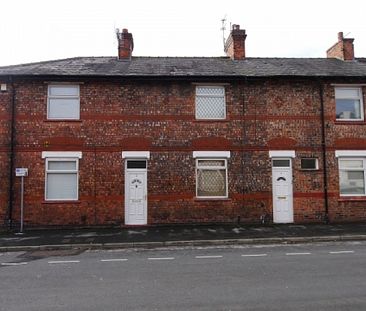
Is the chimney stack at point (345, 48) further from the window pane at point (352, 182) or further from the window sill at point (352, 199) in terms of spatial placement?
the window sill at point (352, 199)

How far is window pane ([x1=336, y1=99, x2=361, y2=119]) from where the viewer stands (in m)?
17.5

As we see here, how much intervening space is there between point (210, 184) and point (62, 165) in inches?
238

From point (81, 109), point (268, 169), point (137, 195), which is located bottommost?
point (137, 195)

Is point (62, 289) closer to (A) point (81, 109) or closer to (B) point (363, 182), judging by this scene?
(A) point (81, 109)

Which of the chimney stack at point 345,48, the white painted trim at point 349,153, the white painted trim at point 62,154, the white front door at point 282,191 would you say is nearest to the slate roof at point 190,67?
the chimney stack at point 345,48

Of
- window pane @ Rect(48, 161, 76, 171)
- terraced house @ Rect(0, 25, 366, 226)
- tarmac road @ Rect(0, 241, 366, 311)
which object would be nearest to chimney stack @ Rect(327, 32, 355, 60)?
terraced house @ Rect(0, 25, 366, 226)

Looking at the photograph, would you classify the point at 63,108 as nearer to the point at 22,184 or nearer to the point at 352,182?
the point at 22,184

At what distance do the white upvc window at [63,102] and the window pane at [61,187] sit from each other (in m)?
2.40

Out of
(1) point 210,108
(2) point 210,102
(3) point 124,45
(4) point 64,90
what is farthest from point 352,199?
(4) point 64,90

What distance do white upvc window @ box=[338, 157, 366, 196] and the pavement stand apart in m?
1.72

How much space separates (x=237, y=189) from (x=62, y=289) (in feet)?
34.4

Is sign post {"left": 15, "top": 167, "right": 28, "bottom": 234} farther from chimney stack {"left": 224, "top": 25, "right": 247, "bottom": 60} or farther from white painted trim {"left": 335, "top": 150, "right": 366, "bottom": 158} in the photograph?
white painted trim {"left": 335, "top": 150, "right": 366, "bottom": 158}

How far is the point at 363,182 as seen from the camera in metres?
17.2

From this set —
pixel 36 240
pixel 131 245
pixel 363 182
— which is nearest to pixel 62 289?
pixel 131 245
